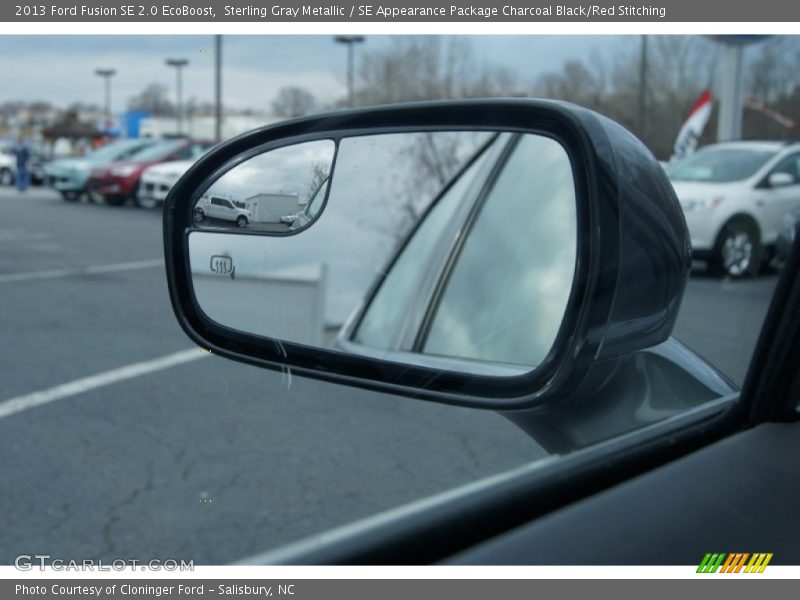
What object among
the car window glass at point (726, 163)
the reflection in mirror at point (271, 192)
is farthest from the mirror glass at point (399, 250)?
the car window glass at point (726, 163)

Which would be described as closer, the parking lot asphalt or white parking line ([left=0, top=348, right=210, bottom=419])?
the parking lot asphalt

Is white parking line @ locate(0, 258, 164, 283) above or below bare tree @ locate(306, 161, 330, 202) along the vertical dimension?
below

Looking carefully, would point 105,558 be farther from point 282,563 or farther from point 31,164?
point 31,164

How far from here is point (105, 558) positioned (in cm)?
288

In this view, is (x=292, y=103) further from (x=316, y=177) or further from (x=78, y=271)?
(x=78, y=271)

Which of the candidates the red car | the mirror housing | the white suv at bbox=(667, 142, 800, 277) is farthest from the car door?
the red car

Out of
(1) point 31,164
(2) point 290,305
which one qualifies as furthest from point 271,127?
(1) point 31,164

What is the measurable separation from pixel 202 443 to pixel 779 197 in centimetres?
324

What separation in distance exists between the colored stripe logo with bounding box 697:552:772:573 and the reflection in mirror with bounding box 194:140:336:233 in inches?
30.7

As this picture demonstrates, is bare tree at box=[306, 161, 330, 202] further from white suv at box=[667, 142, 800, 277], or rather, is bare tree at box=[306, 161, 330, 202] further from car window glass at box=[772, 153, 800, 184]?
car window glass at box=[772, 153, 800, 184]

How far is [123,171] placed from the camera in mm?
12430

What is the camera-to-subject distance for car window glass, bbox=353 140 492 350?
2.59 metres

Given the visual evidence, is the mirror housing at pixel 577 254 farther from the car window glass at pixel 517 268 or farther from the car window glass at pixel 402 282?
the car window glass at pixel 402 282

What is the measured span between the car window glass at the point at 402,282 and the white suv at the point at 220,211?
42.3 inches
